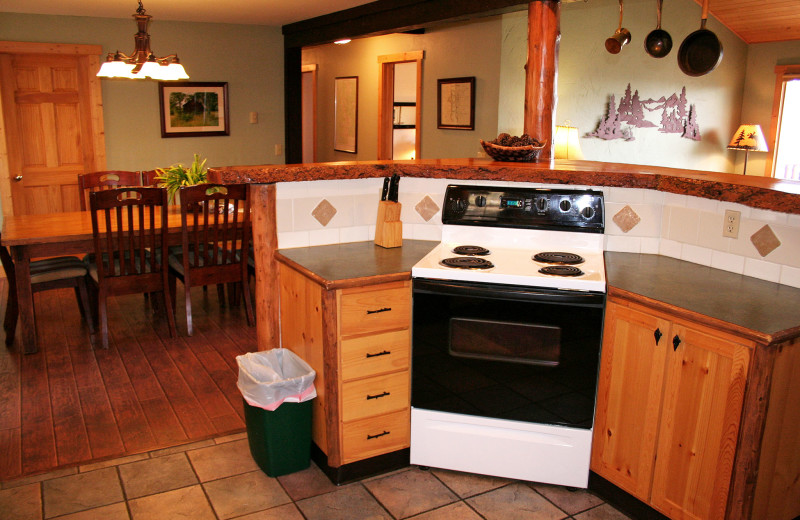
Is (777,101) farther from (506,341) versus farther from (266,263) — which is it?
(266,263)

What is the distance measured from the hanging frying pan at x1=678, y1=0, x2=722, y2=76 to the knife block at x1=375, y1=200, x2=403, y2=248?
6.32 feet

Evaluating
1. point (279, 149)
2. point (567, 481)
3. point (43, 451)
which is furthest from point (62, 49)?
point (567, 481)

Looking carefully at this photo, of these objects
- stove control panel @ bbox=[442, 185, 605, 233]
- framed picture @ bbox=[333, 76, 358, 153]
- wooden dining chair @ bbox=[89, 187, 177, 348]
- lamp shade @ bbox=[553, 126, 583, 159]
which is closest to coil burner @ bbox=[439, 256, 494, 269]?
stove control panel @ bbox=[442, 185, 605, 233]

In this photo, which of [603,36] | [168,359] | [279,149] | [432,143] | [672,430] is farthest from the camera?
[279,149]

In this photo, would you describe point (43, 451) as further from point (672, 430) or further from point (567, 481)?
point (672, 430)

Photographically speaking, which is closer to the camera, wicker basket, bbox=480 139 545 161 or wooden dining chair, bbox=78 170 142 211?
wicker basket, bbox=480 139 545 161

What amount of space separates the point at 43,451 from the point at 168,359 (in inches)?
42.6

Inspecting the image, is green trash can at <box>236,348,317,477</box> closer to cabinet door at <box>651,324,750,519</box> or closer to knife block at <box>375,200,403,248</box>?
knife block at <box>375,200,403,248</box>

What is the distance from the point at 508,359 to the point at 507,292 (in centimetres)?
25

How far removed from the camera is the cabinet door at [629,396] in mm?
2164

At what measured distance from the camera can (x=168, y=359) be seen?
3830mm

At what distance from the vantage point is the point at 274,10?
234 inches

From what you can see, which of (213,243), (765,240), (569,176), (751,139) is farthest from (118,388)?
(751,139)

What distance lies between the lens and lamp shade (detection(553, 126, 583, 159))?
5702 millimetres
